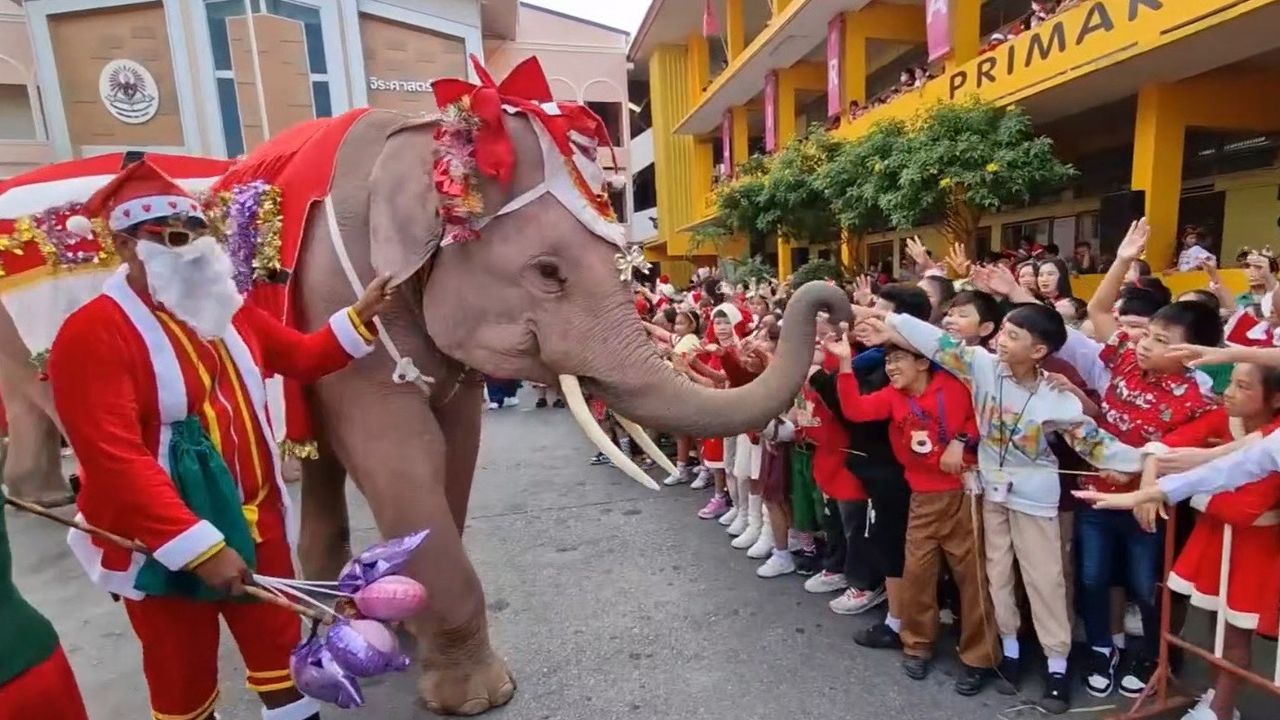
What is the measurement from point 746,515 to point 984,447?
180 centimetres

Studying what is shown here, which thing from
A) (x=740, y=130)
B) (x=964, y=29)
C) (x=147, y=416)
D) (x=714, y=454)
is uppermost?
(x=740, y=130)

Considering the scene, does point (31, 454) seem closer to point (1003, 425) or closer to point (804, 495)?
point (804, 495)

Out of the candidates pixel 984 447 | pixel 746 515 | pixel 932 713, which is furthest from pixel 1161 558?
pixel 746 515

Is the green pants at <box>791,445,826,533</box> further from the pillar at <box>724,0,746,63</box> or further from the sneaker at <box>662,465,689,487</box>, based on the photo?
the pillar at <box>724,0,746,63</box>

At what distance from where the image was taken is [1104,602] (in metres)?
2.66

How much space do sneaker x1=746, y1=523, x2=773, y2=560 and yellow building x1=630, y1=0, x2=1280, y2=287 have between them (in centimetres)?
587

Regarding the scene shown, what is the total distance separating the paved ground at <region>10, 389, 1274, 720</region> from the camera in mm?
2619

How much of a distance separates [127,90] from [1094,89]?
17.7m

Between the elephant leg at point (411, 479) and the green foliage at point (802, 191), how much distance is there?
32.7 ft

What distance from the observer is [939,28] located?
10.7 m

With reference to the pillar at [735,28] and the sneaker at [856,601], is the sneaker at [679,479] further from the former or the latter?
the pillar at [735,28]

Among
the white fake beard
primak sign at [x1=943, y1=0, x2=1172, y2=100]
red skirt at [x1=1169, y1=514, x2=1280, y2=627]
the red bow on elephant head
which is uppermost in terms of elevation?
primak sign at [x1=943, y1=0, x2=1172, y2=100]

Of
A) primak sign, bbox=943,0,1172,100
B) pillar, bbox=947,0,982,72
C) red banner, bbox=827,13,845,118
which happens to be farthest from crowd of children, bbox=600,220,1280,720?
red banner, bbox=827,13,845,118

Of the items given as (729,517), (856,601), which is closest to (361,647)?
(856,601)
